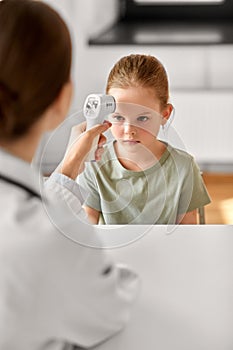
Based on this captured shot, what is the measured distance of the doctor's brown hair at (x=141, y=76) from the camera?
1.37 metres

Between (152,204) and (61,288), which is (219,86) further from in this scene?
(61,288)

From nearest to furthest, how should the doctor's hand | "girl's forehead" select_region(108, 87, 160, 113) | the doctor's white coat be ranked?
the doctor's white coat
the doctor's hand
"girl's forehead" select_region(108, 87, 160, 113)

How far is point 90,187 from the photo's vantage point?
3.46ft

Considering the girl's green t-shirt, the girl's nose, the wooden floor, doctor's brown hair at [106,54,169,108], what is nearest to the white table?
the girl's green t-shirt

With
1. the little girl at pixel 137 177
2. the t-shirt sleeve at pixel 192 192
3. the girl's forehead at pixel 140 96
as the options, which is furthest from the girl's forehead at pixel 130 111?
the girl's forehead at pixel 140 96

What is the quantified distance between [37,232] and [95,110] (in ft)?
1.15

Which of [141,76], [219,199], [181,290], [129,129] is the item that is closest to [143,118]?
[129,129]

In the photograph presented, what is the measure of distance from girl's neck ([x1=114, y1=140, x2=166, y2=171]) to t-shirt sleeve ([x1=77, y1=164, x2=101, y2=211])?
0.18 ft

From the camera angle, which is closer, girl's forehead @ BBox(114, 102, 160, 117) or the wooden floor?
girl's forehead @ BBox(114, 102, 160, 117)

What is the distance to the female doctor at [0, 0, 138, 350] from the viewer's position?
2.31 ft

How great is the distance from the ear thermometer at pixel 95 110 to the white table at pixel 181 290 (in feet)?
0.50

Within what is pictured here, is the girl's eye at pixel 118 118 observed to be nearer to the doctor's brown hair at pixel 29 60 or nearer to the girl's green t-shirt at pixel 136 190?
the girl's green t-shirt at pixel 136 190

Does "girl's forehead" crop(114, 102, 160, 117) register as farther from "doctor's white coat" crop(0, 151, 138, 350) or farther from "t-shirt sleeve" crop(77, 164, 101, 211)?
"doctor's white coat" crop(0, 151, 138, 350)

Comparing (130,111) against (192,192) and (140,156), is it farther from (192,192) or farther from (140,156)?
(192,192)
